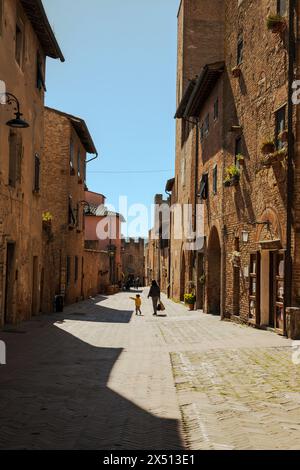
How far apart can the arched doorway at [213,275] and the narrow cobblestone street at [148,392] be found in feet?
27.7

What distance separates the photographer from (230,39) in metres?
20.1

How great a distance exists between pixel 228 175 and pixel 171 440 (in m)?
14.7

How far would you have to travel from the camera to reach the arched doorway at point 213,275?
76.0 feet

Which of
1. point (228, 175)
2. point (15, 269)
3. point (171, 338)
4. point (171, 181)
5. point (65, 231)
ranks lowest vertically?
point (171, 338)

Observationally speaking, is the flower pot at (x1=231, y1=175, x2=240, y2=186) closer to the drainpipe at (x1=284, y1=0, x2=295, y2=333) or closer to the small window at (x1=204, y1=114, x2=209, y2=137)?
the drainpipe at (x1=284, y1=0, x2=295, y2=333)

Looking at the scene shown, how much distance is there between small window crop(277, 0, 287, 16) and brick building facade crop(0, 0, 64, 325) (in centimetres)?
652

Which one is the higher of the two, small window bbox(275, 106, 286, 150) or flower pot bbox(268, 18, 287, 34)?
flower pot bbox(268, 18, 287, 34)

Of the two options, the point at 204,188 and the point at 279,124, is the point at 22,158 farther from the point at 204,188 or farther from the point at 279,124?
the point at 204,188

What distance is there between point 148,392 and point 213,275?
15640 millimetres

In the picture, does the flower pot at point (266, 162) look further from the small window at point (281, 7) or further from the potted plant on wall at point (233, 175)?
the small window at point (281, 7)

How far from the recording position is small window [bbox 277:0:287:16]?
563 inches

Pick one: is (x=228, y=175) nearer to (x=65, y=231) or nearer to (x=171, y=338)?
(x=171, y=338)

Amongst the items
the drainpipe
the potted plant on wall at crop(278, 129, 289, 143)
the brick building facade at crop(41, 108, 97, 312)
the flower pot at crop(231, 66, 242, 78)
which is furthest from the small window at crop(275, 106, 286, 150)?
the brick building facade at crop(41, 108, 97, 312)
